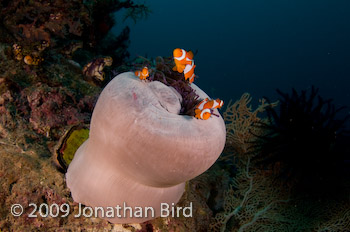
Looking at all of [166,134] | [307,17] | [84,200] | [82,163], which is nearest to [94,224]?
[84,200]

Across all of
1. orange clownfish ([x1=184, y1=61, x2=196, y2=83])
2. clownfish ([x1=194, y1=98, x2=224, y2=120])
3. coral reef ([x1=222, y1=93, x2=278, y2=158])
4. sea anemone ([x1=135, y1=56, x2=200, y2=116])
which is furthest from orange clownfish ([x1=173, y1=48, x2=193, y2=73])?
coral reef ([x1=222, y1=93, x2=278, y2=158])

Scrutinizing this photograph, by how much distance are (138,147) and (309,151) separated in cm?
269

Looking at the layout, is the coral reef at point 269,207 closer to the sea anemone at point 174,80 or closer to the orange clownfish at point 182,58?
the sea anemone at point 174,80

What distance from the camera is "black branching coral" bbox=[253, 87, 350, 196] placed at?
127 inches

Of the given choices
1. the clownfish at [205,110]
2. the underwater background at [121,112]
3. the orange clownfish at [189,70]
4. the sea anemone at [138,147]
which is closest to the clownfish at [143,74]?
the sea anemone at [138,147]

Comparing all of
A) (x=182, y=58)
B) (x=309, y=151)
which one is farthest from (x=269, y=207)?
(x=182, y=58)

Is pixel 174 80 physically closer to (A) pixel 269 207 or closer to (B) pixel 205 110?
(B) pixel 205 110

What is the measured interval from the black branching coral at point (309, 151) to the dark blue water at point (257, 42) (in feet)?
85.0

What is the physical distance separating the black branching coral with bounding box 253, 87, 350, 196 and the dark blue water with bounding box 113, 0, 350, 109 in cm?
2590

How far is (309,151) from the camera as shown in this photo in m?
3.18

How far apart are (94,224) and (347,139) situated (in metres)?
3.66

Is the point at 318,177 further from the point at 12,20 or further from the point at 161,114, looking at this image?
the point at 12,20

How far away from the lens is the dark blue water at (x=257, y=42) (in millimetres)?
40000

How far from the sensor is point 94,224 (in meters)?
1.97
